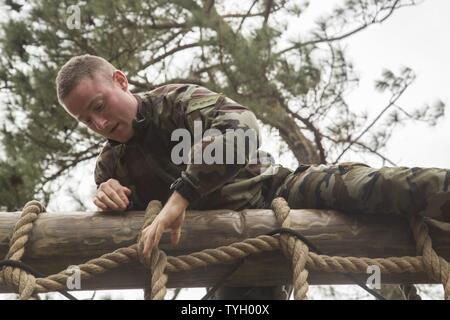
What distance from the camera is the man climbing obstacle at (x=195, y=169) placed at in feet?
4.16

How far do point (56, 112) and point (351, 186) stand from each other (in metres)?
2.24

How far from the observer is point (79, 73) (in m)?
1.46

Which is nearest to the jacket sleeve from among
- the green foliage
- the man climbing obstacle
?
the man climbing obstacle

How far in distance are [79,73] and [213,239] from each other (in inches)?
20.9

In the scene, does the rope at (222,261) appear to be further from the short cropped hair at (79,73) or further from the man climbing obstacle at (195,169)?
the short cropped hair at (79,73)

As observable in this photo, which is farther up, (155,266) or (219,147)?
(219,147)

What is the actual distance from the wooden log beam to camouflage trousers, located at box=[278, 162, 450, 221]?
0.04 m

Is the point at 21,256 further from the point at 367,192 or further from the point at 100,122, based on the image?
the point at 367,192

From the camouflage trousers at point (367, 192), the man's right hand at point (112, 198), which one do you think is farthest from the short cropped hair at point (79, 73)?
the camouflage trousers at point (367, 192)

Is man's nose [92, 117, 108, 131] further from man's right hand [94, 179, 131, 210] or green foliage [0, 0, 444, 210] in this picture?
green foliage [0, 0, 444, 210]

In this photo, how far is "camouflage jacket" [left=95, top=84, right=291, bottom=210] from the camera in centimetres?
145

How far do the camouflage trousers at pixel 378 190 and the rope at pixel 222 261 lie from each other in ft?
0.18

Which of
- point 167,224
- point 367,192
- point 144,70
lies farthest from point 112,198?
point 144,70
